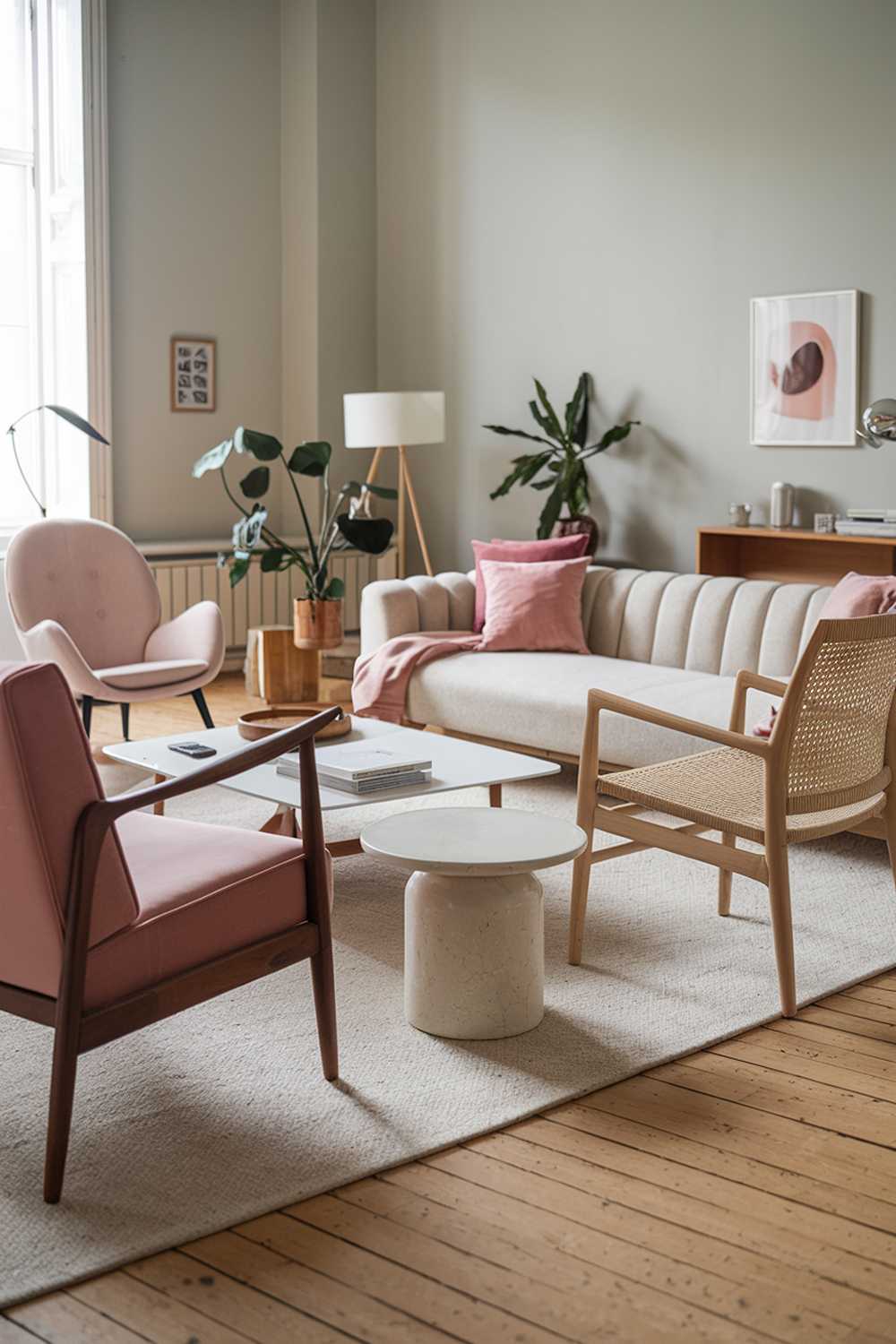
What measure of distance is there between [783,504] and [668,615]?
0.79m

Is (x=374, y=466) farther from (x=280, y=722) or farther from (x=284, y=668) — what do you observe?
(x=280, y=722)

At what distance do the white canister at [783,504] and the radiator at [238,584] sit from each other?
6.99 feet

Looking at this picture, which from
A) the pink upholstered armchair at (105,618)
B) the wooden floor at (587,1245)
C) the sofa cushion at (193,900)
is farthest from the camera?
the pink upholstered armchair at (105,618)

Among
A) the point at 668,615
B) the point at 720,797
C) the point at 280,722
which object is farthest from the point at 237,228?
the point at 720,797

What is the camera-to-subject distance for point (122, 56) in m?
6.81

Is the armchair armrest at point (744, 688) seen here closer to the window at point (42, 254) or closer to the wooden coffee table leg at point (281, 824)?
the wooden coffee table leg at point (281, 824)

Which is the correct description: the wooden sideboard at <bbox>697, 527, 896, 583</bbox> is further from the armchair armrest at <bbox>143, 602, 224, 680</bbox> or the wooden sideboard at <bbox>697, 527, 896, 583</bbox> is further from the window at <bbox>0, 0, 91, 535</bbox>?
the window at <bbox>0, 0, 91, 535</bbox>

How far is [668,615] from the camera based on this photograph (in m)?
5.32

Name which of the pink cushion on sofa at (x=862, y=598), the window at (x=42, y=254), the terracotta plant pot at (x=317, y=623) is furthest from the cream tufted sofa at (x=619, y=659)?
the window at (x=42, y=254)

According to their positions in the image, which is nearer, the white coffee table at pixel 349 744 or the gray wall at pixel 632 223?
the white coffee table at pixel 349 744

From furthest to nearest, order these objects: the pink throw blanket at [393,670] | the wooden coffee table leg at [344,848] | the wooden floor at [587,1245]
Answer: the pink throw blanket at [393,670] → the wooden coffee table leg at [344,848] → the wooden floor at [587,1245]

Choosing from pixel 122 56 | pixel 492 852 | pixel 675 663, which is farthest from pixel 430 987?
pixel 122 56

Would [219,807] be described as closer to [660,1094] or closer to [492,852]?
[492,852]

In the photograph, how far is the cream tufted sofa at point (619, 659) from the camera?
181 inches
